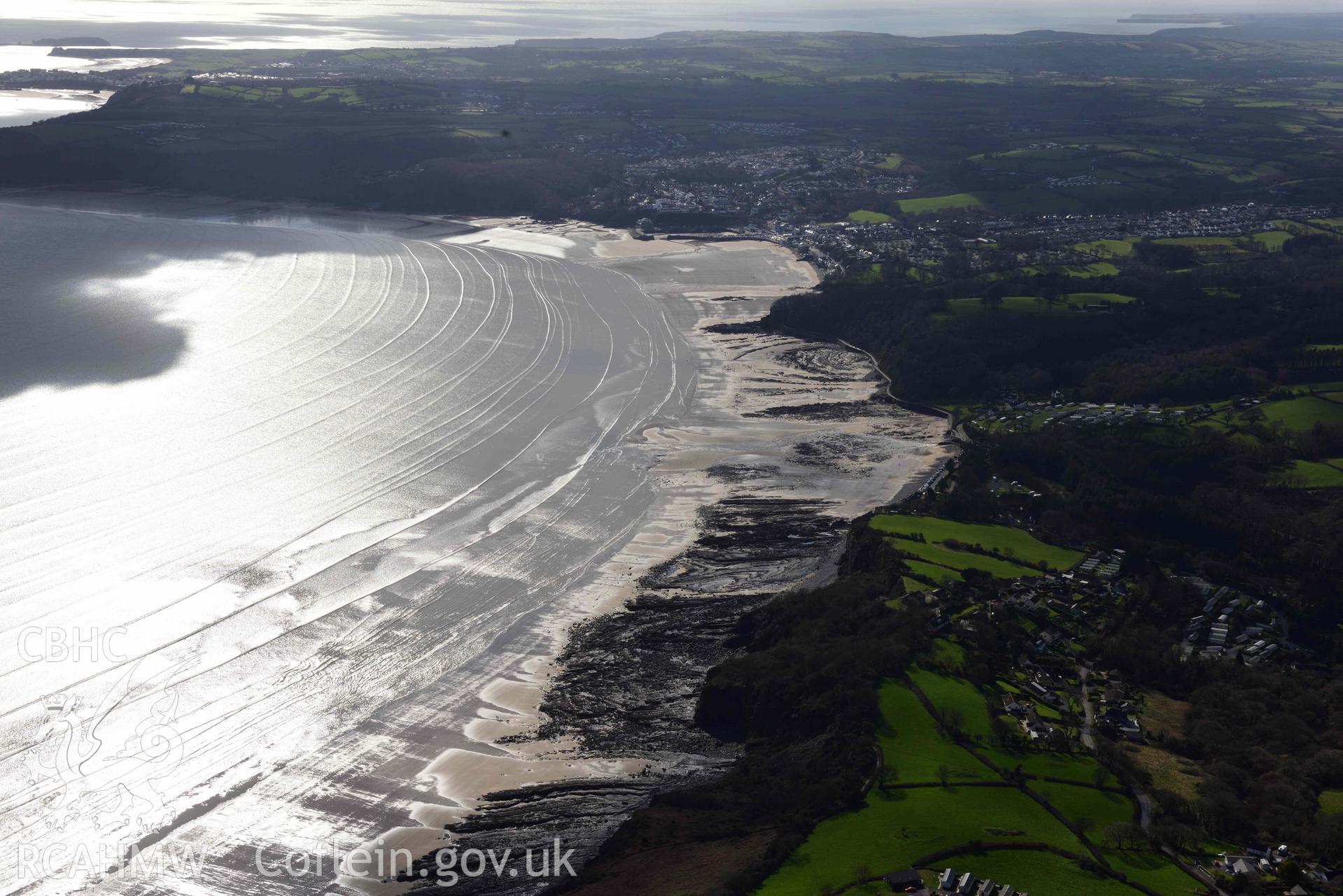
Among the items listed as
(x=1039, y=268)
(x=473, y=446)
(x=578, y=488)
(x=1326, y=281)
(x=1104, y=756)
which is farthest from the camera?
(x=1039, y=268)

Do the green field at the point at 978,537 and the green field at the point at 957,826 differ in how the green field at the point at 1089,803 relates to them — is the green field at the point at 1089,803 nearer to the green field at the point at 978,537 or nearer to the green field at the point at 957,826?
the green field at the point at 957,826

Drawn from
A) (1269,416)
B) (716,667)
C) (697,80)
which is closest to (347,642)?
(716,667)

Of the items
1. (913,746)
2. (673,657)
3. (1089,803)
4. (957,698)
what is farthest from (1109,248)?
(1089,803)

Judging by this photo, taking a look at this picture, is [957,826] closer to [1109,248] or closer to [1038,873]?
[1038,873]

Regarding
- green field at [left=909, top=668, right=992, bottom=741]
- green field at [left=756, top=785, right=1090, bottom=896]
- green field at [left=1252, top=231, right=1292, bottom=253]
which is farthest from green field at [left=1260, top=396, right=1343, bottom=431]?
green field at [left=1252, top=231, right=1292, bottom=253]

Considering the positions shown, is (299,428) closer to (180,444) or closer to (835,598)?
(180,444)

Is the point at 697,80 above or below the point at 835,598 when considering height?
above
